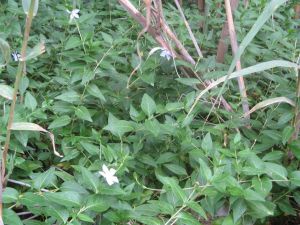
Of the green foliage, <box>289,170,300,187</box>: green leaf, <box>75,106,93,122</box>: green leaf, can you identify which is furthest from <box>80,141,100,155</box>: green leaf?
<box>289,170,300,187</box>: green leaf

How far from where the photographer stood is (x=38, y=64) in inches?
71.4

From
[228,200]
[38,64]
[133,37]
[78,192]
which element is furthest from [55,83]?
[228,200]

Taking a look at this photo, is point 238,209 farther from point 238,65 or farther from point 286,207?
point 238,65

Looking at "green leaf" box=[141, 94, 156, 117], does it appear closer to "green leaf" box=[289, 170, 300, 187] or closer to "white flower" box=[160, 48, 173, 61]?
"white flower" box=[160, 48, 173, 61]

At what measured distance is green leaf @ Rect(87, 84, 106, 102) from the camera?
144cm

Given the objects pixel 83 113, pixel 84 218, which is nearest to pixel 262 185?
pixel 84 218

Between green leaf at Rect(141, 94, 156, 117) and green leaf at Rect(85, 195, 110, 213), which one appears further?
green leaf at Rect(141, 94, 156, 117)

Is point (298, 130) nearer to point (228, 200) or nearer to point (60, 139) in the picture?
point (228, 200)

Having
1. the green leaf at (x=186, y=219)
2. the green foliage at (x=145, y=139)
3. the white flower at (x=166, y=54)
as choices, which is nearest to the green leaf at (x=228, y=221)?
the green foliage at (x=145, y=139)

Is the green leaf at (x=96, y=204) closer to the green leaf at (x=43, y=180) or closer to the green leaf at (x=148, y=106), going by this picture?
the green leaf at (x=43, y=180)

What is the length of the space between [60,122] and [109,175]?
1.09ft

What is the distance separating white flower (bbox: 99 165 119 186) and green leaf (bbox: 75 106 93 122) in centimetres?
28

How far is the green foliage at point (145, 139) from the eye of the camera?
107 centimetres

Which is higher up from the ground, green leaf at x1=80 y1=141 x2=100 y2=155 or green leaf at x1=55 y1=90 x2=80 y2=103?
green leaf at x1=55 y1=90 x2=80 y2=103
